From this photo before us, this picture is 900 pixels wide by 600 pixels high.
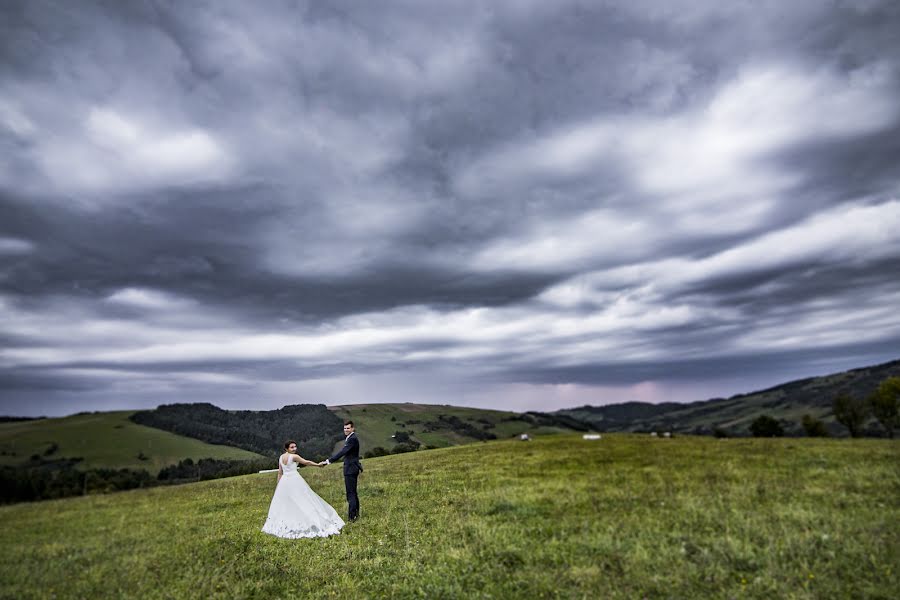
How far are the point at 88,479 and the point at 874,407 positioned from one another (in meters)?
152

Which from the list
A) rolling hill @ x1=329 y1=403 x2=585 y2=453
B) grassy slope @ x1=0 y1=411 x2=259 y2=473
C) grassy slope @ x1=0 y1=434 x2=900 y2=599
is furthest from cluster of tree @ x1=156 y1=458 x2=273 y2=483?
grassy slope @ x1=0 y1=434 x2=900 y2=599

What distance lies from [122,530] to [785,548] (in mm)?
28583

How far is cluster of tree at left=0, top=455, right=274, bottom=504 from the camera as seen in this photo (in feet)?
152

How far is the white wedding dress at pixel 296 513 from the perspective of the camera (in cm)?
1633

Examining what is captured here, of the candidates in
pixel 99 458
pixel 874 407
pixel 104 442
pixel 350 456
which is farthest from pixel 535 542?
pixel 874 407

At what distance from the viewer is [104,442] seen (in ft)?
303

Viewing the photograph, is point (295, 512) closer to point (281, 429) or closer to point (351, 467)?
point (351, 467)

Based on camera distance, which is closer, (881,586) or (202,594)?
(881,586)

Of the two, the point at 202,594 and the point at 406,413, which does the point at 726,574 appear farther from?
the point at 406,413

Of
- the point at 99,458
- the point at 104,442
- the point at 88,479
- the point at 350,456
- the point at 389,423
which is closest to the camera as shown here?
the point at 350,456

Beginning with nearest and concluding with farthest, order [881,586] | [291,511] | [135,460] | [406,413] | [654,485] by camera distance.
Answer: [881,586]
[291,511]
[654,485]
[406,413]
[135,460]

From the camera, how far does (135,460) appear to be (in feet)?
241

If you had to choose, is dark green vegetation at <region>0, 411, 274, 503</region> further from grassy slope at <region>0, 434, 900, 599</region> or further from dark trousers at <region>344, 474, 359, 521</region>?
dark trousers at <region>344, 474, 359, 521</region>

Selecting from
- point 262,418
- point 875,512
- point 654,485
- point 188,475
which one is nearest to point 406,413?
point 262,418
